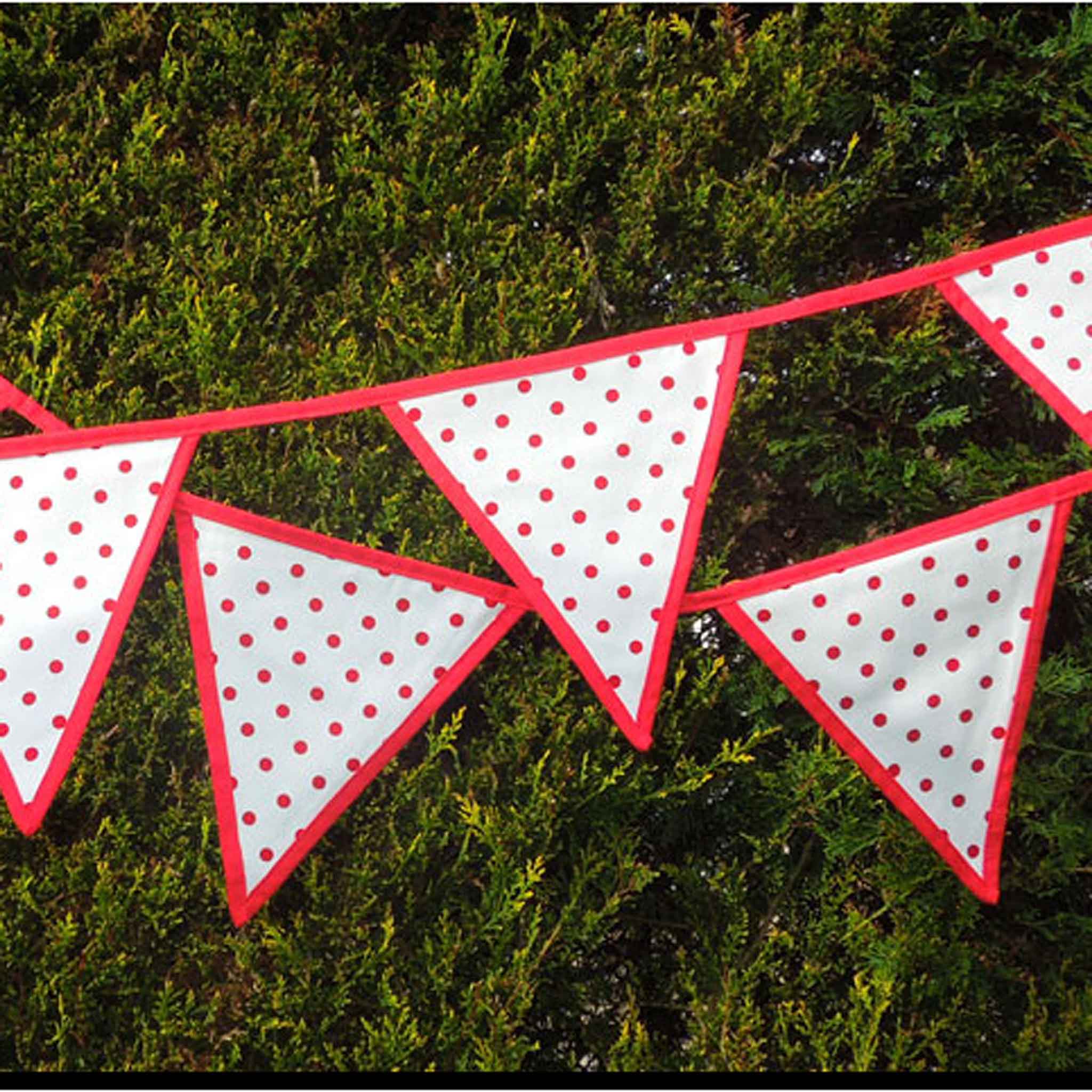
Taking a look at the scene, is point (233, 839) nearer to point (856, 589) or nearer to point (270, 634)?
point (270, 634)

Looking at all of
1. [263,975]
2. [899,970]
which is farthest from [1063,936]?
[263,975]

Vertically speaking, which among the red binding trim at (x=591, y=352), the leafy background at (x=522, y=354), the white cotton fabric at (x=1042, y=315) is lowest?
the leafy background at (x=522, y=354)

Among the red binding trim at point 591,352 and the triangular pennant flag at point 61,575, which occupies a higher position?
the red binding trim at point 591,352

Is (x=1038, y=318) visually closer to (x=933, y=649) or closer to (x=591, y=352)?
(x=933, y=649)

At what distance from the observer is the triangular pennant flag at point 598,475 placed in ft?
6.07

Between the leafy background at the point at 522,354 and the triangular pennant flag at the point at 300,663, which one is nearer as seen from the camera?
the triangular pennant flag at the point at 300,663

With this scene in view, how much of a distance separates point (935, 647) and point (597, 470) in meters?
0.56

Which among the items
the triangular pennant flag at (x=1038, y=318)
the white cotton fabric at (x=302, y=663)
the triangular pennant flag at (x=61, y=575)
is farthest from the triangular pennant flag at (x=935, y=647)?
the triangular pennant flag at (x=61, y=575)

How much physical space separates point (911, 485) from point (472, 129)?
3.73 feet

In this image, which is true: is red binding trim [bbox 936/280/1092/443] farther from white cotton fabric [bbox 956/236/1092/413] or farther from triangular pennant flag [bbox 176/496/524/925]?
triangular pennant flag [bbox 176/496/524/925]

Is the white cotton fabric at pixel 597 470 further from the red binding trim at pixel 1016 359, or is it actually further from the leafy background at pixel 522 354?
the leafy background at pixel 522 354

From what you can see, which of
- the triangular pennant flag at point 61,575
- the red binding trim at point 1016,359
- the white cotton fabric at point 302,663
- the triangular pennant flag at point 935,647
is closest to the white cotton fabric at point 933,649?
the triangular pennant flag at point 935,647

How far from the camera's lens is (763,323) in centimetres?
182

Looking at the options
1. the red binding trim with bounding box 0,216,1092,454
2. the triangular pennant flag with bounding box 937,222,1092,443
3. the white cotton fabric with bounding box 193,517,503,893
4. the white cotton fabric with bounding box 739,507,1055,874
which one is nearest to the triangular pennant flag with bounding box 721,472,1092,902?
the white cotton fabric with bounding box 739,507,1055,874
